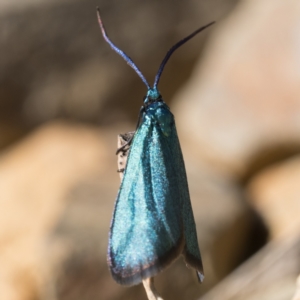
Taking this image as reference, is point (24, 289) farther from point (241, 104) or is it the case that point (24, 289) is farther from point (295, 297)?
point (241, 104)

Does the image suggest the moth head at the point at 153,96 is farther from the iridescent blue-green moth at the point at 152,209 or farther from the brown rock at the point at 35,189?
the brown rock at the point at 35,189

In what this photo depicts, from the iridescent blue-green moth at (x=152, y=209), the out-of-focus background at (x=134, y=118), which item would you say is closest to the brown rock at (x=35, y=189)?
the out-of-focus background at (x=134, y=118)

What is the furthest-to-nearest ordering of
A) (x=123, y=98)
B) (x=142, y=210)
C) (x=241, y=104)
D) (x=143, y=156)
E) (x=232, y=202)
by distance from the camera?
(x=123, y=98) → (x=241, y=104) → (x=232, y=202) → (x=143, y=156) → (x=142, y=210)

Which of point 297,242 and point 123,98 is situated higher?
point 123,98

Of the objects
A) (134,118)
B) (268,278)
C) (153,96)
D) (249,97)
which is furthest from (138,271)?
(134,118)

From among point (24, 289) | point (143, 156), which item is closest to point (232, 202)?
point (24, 289)

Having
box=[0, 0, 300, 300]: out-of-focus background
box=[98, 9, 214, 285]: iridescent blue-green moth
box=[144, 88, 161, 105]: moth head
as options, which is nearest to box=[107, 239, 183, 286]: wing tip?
box=[98, 9, 214, 285]: iridescent blue-green moth

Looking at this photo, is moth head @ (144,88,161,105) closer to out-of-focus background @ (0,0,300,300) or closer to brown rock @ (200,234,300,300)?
brown rock @ (200,234,300,300)
